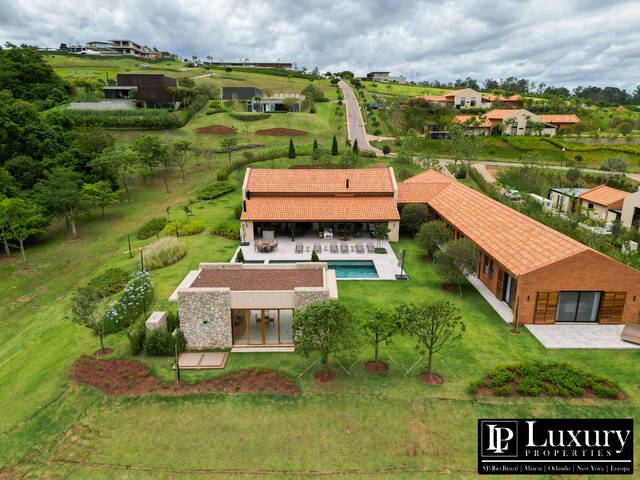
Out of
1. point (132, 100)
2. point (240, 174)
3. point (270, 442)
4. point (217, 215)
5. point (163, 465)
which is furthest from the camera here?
point (132, 100)

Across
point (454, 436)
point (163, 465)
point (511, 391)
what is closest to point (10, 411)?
point (163, 465)

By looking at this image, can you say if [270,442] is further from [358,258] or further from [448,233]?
[448,233]

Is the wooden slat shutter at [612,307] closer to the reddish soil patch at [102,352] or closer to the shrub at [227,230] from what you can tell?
the reddish soil patch at [102,352]

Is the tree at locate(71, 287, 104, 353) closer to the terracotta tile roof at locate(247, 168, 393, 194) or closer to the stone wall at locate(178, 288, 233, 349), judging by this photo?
the stone wall at locate(178, 288, 233, 349)

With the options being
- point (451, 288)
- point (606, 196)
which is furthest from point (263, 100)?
point (451, 288)

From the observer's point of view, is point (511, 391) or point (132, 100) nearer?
point (511, 391)

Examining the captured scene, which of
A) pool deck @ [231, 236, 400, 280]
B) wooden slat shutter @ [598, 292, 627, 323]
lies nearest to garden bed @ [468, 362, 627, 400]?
wooden slat shutter @ [598, 292, 627, 323]
